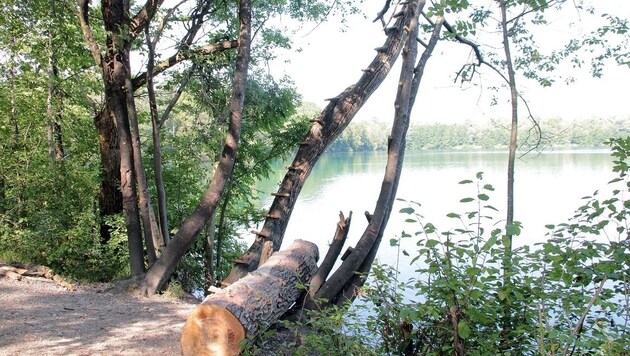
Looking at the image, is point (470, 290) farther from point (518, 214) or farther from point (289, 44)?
point (518, 214)

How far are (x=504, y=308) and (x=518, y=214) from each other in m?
13.5

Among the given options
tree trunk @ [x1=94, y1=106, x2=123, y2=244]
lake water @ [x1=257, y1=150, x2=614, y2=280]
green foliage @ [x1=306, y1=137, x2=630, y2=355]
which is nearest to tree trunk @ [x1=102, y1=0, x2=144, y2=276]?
tree trunk @ [x1=94, y1=106, x2=123, y2=244]

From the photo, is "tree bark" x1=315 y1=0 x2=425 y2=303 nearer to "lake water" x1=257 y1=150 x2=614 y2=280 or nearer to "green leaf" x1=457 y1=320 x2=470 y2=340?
"lake water" x1=257 y1=150 x2=614 y2=280

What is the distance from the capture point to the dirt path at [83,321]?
4.18m

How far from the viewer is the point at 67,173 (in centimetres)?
809

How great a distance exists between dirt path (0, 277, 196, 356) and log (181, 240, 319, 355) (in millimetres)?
589

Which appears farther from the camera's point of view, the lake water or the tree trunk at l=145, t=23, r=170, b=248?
the lake water

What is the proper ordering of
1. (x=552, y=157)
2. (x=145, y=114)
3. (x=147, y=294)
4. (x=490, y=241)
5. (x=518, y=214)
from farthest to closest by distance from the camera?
(x=552, y=157), (x=518, y=214), (x=145, y=114), (x=147, y=294), (x=490, y=241)

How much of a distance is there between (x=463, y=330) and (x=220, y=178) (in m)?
4.20

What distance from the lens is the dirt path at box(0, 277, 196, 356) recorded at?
4176 millimetres

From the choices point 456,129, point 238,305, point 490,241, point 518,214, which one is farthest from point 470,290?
point 456,129

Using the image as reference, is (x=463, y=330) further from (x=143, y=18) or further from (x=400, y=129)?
(x=143, y=18)

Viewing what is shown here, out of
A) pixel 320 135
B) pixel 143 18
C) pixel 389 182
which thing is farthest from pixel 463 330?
pixel 143 18

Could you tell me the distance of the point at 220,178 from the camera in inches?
244
